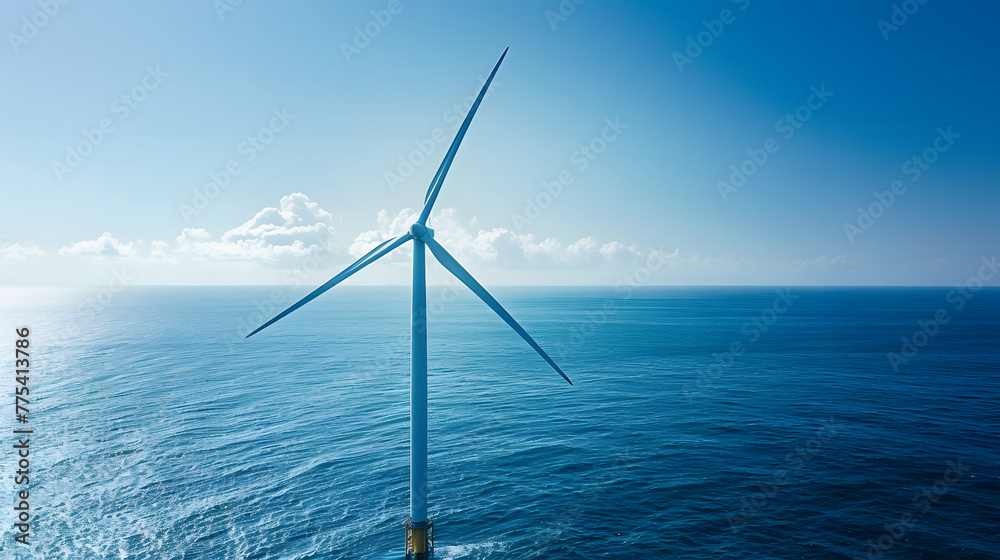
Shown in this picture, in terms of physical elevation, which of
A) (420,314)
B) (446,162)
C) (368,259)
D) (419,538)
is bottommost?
(419,538)

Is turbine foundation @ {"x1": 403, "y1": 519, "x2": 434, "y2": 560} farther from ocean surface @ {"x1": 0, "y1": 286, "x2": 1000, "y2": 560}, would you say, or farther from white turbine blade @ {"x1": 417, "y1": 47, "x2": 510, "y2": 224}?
white turbine blade @ {"x1": 417, "y1": 47, "x2": 510, "y2": 224}

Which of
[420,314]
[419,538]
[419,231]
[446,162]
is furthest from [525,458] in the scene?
[446,162]

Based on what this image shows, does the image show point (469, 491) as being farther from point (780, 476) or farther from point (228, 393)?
point (228, 393)

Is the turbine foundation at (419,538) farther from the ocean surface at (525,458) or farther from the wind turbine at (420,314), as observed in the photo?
the ocean surface at (525,458)

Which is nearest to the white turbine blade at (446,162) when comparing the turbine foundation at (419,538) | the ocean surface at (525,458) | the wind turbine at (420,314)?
the wind turbine at (420,314)

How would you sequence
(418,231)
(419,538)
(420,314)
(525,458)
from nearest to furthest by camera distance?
(420,314) < (418,231) < (419,538) < (525,458)

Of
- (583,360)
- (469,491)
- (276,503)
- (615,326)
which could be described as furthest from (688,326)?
(276,503)

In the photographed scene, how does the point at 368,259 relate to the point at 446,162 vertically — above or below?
below

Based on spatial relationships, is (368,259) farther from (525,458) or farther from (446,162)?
(525,458)
